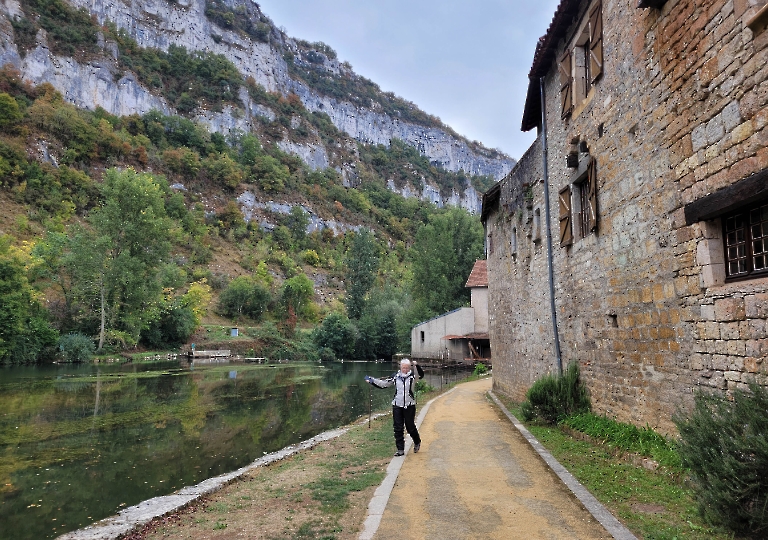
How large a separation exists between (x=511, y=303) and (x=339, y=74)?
160 metres

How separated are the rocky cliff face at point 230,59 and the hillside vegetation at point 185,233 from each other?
301 cm

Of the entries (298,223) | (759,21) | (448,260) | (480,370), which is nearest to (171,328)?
(448,260)

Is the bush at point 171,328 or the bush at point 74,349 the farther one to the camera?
the bush at point 171,328

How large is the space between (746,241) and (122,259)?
131 ft

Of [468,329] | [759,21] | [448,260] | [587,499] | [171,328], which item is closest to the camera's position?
[759,21]

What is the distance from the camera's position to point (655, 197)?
6469 mm

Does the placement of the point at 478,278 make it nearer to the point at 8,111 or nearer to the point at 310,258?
the point at 310,258

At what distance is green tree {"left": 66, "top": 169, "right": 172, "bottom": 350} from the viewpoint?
36.2 m

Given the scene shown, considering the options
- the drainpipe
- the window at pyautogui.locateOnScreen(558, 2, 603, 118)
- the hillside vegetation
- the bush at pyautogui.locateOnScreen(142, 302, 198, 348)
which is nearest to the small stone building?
the hillside vegetation

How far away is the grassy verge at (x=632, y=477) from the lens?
425 centimetres

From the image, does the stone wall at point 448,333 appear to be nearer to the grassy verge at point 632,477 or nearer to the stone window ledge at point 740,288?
the grassy verge at point 632,477

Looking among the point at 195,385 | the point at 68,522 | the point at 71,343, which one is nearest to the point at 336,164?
the point at 71,343

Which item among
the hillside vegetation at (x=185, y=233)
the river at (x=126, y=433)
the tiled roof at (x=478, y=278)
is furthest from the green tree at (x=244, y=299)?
the river at (x=126, y=433)

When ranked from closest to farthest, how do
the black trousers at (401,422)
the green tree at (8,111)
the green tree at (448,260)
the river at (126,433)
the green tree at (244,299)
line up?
the river at (126,433) < the black trousers at (401,422) < the green tree at (448,260) < the green tree at (244,299) < the green tree at (8,111)
